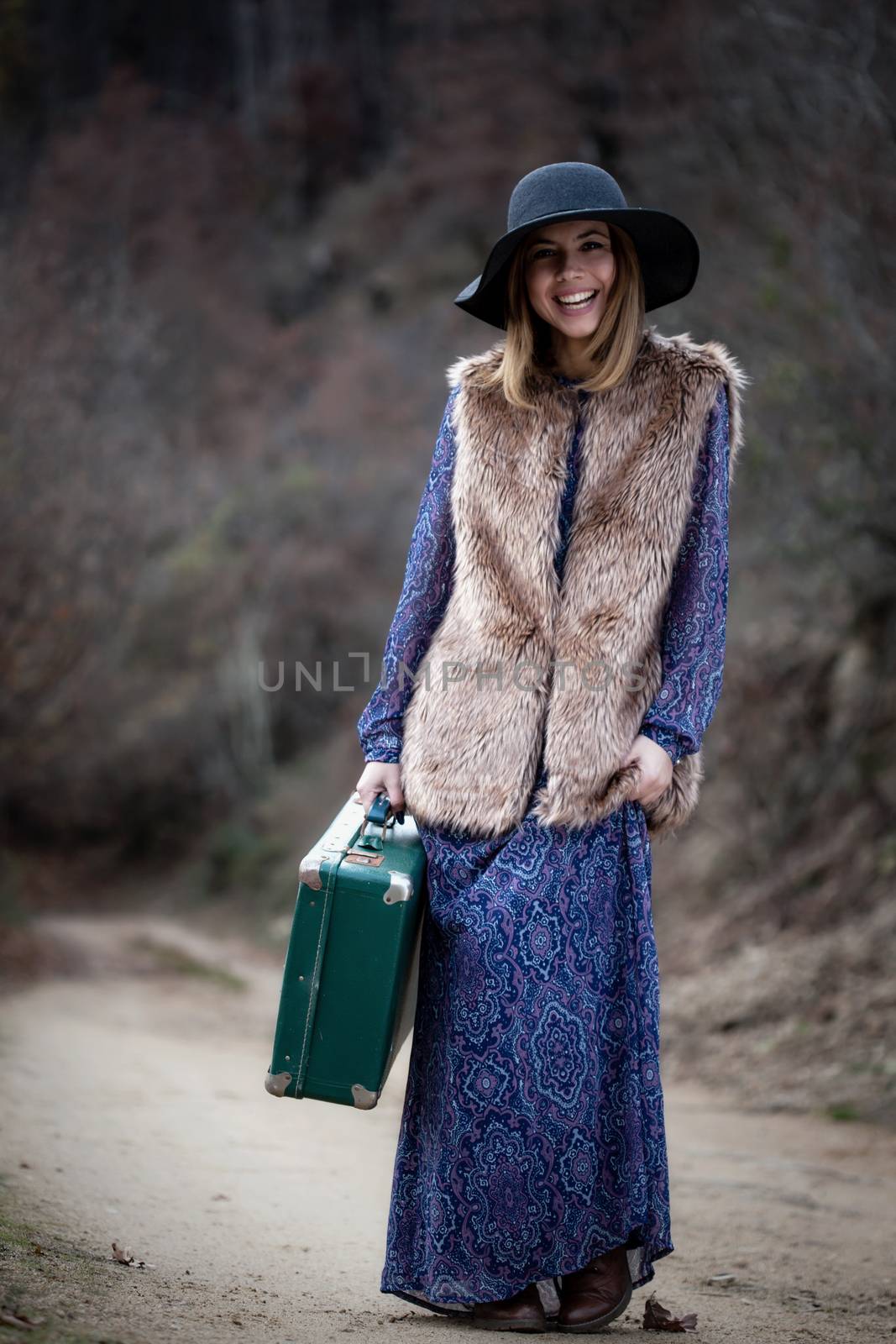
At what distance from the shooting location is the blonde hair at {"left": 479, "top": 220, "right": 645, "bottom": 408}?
2.84m

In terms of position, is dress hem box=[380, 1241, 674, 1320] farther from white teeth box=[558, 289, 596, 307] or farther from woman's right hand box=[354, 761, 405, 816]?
white teeth box=[558, 289, 596, 307]

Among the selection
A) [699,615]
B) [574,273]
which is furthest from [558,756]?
[574,273]

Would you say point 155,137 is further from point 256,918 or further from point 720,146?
point 720,146

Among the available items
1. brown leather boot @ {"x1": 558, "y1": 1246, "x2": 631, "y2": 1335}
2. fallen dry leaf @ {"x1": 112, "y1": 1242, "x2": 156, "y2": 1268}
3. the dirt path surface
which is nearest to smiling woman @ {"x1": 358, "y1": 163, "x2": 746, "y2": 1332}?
brown leather boot @ {"x1": 558, "y1": 1246, "x2": 631, "y2": 1335}

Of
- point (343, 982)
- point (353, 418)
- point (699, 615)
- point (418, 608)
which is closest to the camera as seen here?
point (343, 982)

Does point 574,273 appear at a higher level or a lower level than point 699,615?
higher

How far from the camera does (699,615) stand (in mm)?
2732

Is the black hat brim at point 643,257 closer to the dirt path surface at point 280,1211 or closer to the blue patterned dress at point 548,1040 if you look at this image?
the blue patterned dress at point 548,1040

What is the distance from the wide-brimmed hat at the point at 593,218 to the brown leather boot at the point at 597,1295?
1965mm

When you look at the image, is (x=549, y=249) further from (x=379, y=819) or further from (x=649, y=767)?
(x=379, y=819)

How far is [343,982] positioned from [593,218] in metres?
1.63

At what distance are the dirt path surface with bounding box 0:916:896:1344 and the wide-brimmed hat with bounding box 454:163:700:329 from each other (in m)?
2.13

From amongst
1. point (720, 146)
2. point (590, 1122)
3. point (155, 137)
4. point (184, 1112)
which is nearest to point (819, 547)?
point (720, 146)

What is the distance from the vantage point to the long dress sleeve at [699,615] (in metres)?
2.69
